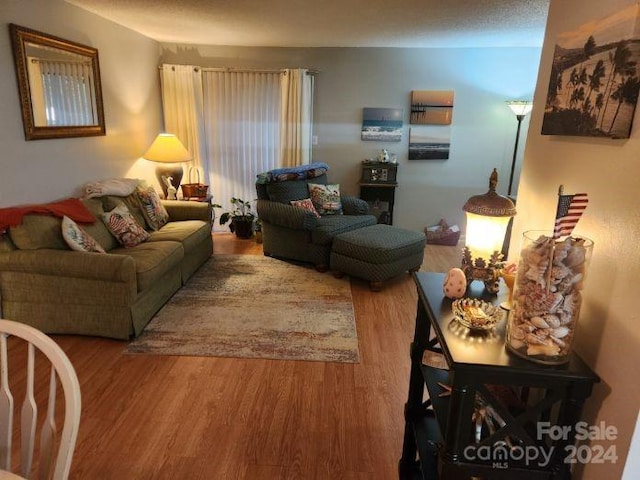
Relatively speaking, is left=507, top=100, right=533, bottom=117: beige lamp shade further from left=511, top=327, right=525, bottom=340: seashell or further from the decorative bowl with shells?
left=511, top=327, right=525, bottom=340: seashell

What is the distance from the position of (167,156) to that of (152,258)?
1802 millimetres

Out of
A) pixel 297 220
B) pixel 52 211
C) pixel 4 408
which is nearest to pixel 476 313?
pixel 4 408

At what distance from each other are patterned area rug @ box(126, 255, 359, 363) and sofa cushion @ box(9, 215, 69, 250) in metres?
0.85

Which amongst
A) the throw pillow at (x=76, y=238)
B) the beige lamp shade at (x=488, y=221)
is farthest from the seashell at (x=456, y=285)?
the throw pillow at (x=76, y=238)

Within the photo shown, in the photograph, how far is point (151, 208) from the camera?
12.9 feet

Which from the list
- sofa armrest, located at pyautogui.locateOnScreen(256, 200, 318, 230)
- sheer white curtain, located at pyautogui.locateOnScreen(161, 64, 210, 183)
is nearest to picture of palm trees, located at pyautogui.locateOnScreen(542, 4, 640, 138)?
sofa armrest, located at pyautogui.locateOnScreen(256, 200, 318, 230)

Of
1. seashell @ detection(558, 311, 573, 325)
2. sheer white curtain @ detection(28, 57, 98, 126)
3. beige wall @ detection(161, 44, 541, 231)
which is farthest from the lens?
beige wall @ detection(161, 44, 541, 231)

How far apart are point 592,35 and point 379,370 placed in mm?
1992

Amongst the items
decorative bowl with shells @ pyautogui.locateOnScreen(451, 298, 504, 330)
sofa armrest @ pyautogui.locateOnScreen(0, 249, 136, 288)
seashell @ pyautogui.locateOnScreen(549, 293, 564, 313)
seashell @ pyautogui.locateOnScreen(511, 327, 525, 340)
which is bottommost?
sofa armrest @ pyautogui.locateOnScreen(0, 249, 136, 288)

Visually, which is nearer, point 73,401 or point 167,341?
point 73,401

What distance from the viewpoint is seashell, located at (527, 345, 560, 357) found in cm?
101

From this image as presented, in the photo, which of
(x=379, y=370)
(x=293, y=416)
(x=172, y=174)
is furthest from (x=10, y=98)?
(x=379, y=370)

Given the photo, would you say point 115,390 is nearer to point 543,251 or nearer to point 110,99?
point 543,251

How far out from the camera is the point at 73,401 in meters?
0.91
